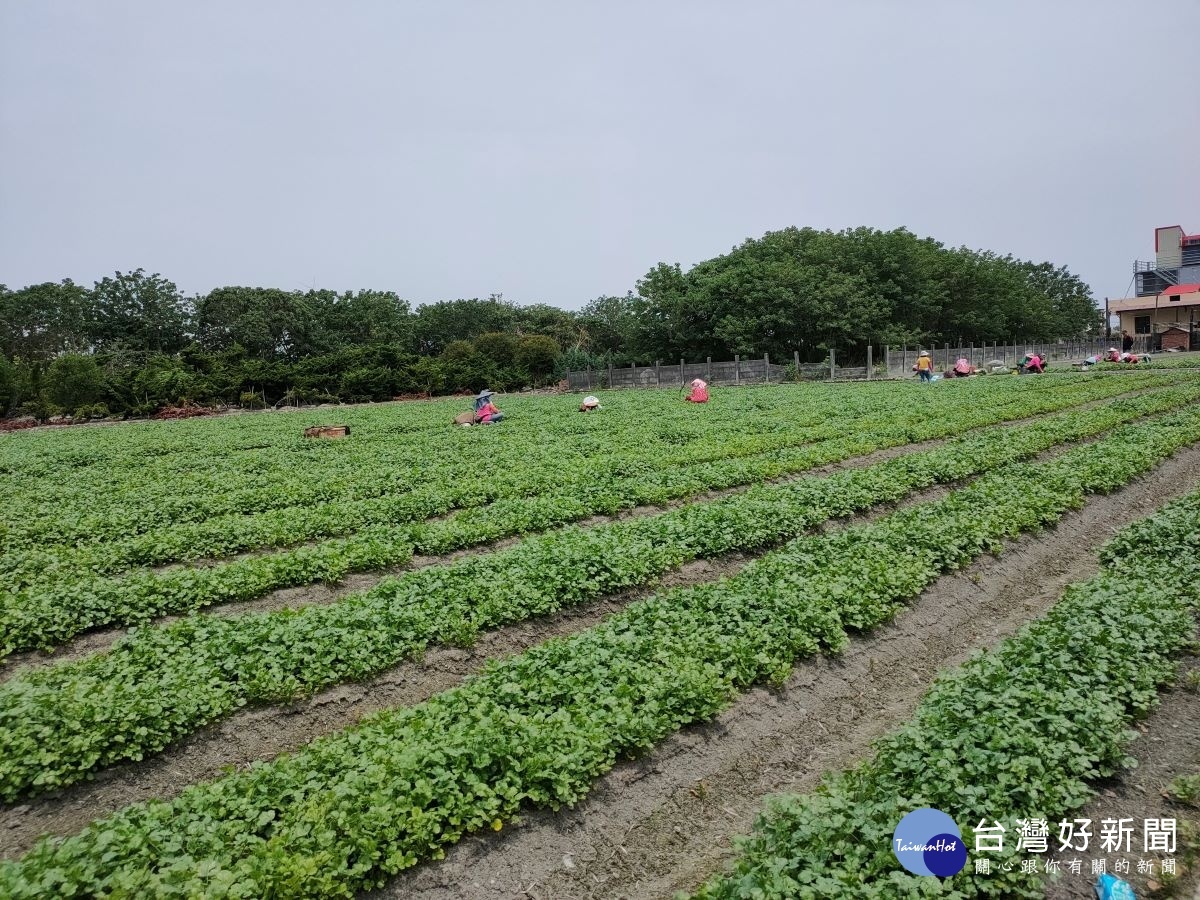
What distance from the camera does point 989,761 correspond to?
4.60m

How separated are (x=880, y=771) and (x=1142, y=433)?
55.6 ft

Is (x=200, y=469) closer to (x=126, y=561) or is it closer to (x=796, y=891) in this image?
(x=126, y=561)

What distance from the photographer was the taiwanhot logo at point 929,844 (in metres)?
3.91

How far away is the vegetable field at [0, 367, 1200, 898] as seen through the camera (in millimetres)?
4395

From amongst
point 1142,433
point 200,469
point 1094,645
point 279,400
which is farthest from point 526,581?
point 279,400

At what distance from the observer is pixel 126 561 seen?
1023cm

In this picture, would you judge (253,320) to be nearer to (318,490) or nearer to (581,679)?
(318,490)

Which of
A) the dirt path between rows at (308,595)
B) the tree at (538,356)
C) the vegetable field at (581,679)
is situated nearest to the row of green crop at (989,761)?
the vegetable field at (581,679)

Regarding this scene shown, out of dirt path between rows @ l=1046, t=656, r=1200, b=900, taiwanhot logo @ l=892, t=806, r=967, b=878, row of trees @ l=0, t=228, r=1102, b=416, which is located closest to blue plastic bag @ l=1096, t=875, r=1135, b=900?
dirt path between rows @ l=1046, t=656, r=1200, b=900

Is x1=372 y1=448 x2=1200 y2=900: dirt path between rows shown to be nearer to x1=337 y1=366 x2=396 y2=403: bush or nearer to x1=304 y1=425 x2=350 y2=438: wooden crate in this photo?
x1=304 y1=425 x2=350 y2=438: wooden crate

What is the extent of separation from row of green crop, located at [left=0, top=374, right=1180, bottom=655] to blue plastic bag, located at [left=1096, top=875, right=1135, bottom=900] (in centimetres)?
840

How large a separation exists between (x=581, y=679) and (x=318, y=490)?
10.3 metres

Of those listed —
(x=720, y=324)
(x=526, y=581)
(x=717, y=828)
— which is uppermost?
(x=720, y=324)

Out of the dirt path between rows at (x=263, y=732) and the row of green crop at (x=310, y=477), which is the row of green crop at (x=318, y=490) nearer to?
the row of green crop at (x=310, y=477)
